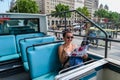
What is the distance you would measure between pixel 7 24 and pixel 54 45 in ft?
5.50

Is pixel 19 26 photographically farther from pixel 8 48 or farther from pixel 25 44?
pixel 25 44

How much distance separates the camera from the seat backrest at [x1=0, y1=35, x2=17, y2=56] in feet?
10.8

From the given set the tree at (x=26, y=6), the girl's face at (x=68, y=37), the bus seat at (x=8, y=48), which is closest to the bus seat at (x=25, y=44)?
the bus seat at (x=8, y=48)

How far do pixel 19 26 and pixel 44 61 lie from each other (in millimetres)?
1808

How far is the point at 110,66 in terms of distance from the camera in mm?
2088

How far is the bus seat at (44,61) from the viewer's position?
222cm

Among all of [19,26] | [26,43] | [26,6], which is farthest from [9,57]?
[26,6]

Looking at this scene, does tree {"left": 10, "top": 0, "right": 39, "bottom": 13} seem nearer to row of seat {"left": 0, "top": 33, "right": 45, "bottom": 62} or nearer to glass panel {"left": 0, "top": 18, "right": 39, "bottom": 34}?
glass panel {"left": 0, "top": 18, "right": 39, "bottom": 34}

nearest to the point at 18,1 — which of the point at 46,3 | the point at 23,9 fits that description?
the point at 23,9

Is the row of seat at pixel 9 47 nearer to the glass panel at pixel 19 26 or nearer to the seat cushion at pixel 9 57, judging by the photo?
the seat cushion at pixel 9 57

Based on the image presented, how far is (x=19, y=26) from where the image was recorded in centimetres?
382

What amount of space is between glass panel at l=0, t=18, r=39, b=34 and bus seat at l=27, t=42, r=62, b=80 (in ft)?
5.22

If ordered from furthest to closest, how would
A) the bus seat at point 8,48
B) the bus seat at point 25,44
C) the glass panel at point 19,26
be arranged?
the glass panel at point 19,26, the bus seat at point 8,48, the bus seat at point 25,44

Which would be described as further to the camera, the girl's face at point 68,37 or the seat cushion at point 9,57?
the seat cushion at point 9,57
